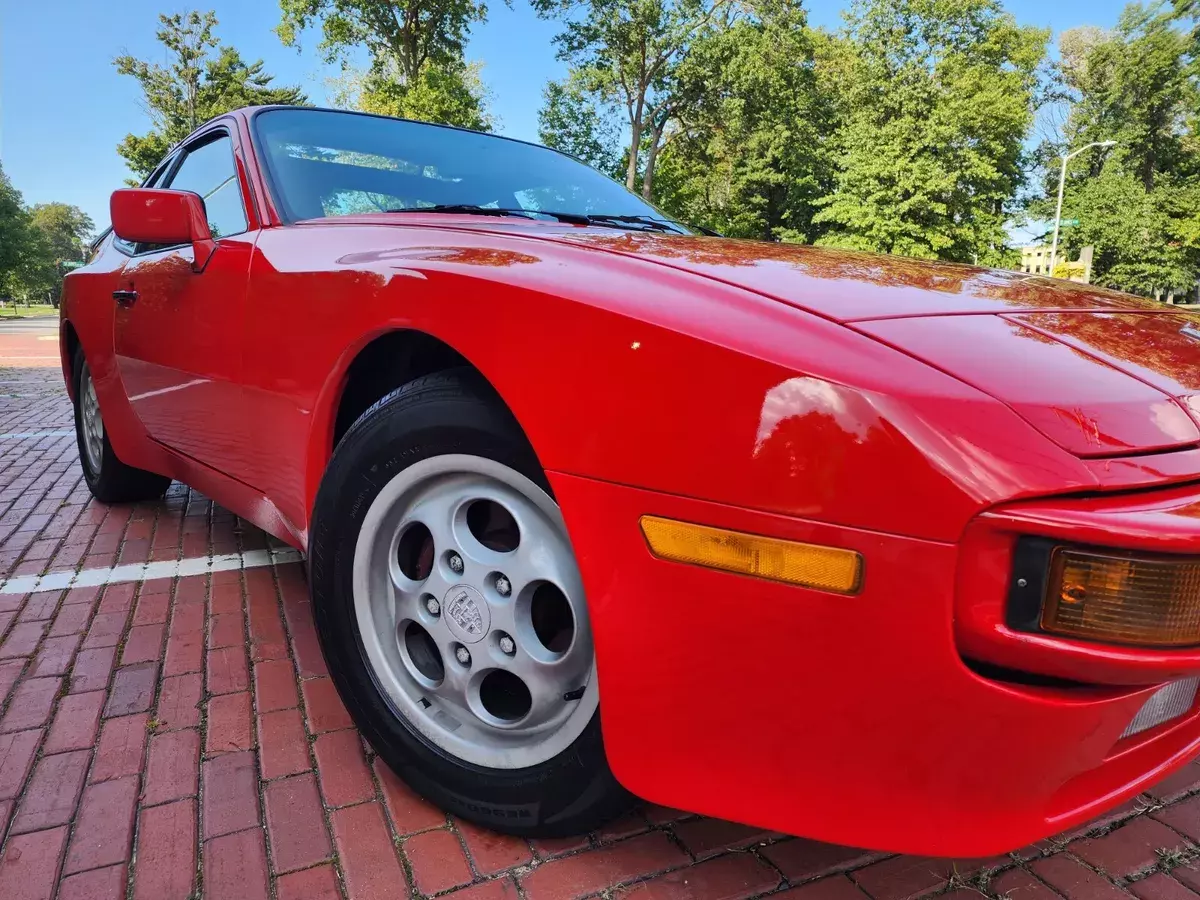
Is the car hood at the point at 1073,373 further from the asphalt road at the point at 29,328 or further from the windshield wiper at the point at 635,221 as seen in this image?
the asphalt road at the point at 29,328

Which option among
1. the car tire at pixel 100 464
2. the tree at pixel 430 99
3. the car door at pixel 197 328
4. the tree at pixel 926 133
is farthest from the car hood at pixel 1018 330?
the tree at pixel 926 133

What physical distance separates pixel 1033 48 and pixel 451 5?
26717 mm

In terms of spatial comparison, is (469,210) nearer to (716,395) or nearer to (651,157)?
(716,395)

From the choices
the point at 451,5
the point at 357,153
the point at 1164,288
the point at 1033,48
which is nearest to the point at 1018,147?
Answer: the point at 1033,48

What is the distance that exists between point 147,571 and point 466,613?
2028 mm

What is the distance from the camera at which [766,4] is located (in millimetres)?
26734

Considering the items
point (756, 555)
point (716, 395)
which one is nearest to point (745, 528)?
point (756, 555)

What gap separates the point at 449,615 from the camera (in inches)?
58.0

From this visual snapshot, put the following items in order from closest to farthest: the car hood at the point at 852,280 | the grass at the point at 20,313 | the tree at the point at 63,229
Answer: the car hood at the point at 852,280 → the grass at the point at 20,313 → the tree at the point at 63,229

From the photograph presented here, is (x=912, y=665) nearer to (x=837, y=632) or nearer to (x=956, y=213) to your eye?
(x=837, y=632)

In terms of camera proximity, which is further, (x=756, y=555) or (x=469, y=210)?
(x=469, y=210)

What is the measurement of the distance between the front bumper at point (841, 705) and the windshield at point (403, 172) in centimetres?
145

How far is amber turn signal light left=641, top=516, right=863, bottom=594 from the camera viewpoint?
3.15 feet

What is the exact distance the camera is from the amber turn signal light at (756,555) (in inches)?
37.8
